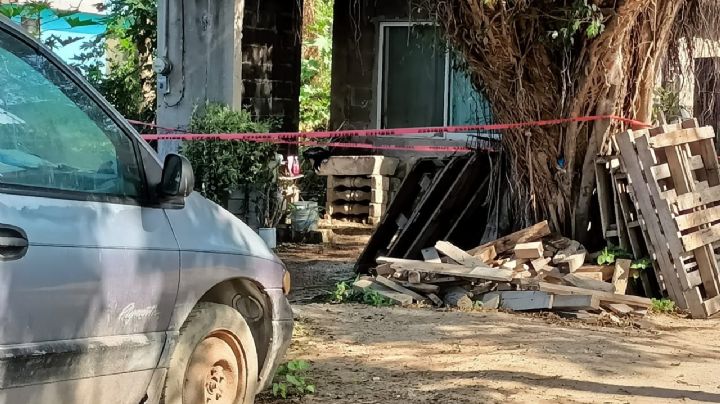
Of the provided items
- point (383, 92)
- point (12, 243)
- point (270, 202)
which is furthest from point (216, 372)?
point (383, 92)

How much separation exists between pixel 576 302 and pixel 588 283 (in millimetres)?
408

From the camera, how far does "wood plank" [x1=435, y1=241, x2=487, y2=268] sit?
821 centimetres

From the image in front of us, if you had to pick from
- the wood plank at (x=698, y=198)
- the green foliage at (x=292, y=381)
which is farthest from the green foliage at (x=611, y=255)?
the green foliage at (x=292, y=381)

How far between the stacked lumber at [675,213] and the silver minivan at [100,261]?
15.7 ft

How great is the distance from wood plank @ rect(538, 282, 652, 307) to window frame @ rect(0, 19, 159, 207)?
4.55 meters

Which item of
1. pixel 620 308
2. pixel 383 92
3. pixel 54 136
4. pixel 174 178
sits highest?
pixel 383 92

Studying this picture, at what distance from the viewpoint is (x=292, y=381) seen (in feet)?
17.1

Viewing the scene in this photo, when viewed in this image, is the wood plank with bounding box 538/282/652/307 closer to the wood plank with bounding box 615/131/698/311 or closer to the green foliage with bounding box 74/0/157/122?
the wood plank with bounding box 615/131/698/311

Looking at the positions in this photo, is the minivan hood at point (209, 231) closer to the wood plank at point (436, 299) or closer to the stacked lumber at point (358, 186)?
the wood plank at point (436, 299)

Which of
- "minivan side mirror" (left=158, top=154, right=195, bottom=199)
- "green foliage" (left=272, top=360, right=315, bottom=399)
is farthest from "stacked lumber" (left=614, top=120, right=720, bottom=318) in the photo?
"minivan side mirror" (left=158, top=154, right=195, bottom=199)

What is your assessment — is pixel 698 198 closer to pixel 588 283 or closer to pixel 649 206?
pixel 649 206

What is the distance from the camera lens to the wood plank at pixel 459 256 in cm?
821

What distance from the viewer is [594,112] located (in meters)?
8.62

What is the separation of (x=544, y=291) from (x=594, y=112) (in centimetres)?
201
